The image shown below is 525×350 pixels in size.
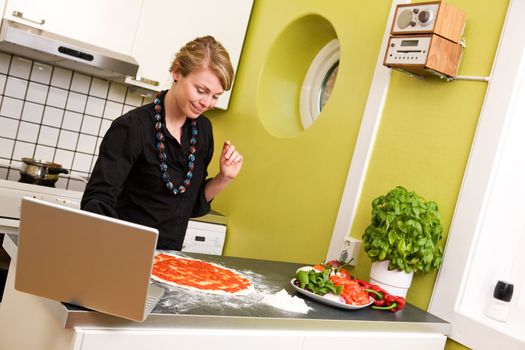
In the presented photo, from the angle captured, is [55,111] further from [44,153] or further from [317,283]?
[317,283]

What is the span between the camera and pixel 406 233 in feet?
5.97

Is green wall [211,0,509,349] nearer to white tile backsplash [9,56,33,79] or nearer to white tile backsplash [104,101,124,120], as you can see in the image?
white tile backsplash [104,101,124,120]

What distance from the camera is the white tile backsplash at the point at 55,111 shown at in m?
3.03

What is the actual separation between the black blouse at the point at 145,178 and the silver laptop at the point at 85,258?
38 centimetres

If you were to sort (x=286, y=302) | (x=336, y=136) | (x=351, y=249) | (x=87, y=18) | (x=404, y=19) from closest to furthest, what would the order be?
1. (x=286, y=302)
2. (x=404, y=19)
3. (x=351, y=249)
4. (x=336, y=136)
5. (x=87, y=18)

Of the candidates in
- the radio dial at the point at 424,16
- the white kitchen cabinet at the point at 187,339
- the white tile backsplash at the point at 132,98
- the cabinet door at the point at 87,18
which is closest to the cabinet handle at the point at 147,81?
the cabinet door at the point at 87,18

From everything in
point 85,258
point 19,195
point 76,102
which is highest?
point 76,102

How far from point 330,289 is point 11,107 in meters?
2.17

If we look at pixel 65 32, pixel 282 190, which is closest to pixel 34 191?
pixel 65 32

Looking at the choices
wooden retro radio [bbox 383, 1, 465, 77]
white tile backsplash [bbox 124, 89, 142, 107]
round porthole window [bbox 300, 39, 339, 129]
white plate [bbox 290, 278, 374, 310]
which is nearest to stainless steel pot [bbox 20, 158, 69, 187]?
white tile backsplash [bbox 124, 89, 142, 107]

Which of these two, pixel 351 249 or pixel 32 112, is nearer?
pixel 351 249

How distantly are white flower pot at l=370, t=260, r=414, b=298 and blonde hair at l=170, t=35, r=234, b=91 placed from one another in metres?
0.78

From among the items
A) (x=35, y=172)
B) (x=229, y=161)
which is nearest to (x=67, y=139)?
(x=35, y=172)

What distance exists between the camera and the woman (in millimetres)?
1604
